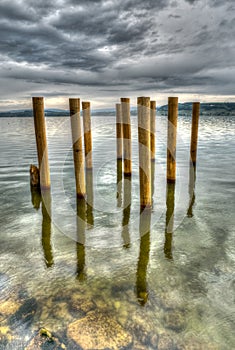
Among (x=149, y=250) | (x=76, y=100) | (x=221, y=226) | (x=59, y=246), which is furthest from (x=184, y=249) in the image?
(x=76, y=100)

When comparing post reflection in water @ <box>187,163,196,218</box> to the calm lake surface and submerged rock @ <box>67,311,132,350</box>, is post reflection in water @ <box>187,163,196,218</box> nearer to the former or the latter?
the calm lake surface

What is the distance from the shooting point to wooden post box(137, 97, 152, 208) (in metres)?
6.64

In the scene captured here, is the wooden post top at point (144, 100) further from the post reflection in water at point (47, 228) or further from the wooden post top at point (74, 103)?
the post reflection in water at point (47, 228)

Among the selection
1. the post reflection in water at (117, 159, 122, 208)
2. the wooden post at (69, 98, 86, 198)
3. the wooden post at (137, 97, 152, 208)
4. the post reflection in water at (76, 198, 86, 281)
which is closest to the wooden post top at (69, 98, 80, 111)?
the wooden post at (69, 98, 86, 198)

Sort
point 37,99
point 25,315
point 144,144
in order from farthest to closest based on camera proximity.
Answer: point 37,99 < point 144,144 < point 25,315

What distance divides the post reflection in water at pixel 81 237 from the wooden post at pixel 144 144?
2069 mm

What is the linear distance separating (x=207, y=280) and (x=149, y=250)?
1528 mm

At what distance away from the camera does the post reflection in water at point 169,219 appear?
19.5 feet

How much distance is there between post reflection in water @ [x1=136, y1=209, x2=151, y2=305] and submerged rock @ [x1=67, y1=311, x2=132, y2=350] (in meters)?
0.70

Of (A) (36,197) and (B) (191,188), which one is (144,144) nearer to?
(B) (191,188)

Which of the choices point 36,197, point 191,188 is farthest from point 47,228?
point 191,188

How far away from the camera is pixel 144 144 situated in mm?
6922

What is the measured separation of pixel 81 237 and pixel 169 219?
2837mm

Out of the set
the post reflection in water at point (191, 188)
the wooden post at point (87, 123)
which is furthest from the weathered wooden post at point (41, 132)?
the post reflection in water at point (191, 188)
